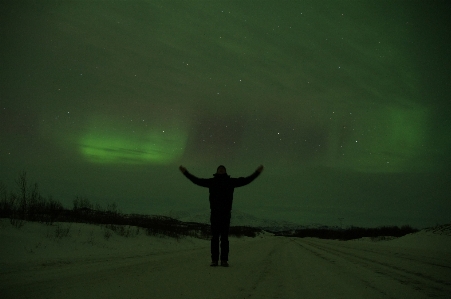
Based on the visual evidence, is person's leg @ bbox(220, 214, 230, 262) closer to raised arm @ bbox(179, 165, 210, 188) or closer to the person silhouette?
the person silhouette

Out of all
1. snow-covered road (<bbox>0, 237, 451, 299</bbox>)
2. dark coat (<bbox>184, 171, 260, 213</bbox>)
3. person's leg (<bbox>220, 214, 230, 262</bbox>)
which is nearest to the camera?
snow-covered road (<bbox>0, 237, 451, 299</bbox>)

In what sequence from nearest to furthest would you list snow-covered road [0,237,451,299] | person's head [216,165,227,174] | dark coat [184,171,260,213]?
1. snow-covered road [0,237,451,299]
2. dark coat [184,171,260,213]
3. person's head [216,165,227,174]

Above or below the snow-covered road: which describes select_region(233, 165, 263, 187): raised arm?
above

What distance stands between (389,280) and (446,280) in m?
0.92

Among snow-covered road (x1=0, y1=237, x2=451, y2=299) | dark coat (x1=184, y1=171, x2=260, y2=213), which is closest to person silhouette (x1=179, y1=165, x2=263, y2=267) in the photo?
dark coat (x1=184, y1=171, x2=260, y2=213)

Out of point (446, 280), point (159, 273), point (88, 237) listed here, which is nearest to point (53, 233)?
point (88, 237)

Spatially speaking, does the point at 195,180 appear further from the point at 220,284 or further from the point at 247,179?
the point at 220,284

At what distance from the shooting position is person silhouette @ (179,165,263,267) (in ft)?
26.1

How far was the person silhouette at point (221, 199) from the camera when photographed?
7.95 m

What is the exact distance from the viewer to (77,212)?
28.6 metres

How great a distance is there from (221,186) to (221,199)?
0.96 ft

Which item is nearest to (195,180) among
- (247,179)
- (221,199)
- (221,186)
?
(221,186)

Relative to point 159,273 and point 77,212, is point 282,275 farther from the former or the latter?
point 77,212

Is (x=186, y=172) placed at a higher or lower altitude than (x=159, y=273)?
higher
